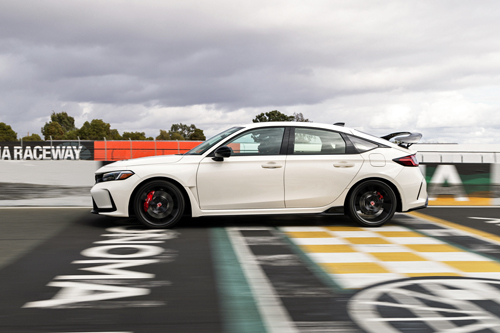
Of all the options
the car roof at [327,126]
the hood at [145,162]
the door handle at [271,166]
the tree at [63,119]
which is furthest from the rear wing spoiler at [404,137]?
the tree at [63,119]

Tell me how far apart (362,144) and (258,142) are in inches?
64.2

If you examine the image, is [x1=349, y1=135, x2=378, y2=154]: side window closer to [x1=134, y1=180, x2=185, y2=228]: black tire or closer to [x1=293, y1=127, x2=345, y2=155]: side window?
[x1=293, y1=127, x2=345, y2=155]: side window

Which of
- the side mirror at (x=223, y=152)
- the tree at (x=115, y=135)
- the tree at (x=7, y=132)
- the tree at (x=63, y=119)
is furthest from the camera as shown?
the tree at (x=63, y=119)

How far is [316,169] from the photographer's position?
7457 millimetres

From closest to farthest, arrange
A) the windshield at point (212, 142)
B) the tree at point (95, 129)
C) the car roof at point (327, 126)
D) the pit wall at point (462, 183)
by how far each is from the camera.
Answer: the windshield at point (212, 142) → the car roof at point (327, 126) → the pit wall at point (462, 183) → the tree at point (95, 129)

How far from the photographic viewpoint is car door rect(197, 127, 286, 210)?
286 inches

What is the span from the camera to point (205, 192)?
7.25m

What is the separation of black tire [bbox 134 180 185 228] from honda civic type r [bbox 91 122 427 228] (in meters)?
0.01

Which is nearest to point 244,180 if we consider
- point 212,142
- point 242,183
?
point 242,183

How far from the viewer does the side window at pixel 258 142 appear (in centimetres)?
744

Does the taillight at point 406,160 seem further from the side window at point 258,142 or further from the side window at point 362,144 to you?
the side window at point 258,142

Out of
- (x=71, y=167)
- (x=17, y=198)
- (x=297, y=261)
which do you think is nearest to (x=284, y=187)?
(x=297, y=261)

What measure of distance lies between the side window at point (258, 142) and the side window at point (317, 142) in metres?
0.27

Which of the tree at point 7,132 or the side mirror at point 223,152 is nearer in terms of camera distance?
the side mirror at point 223,152
